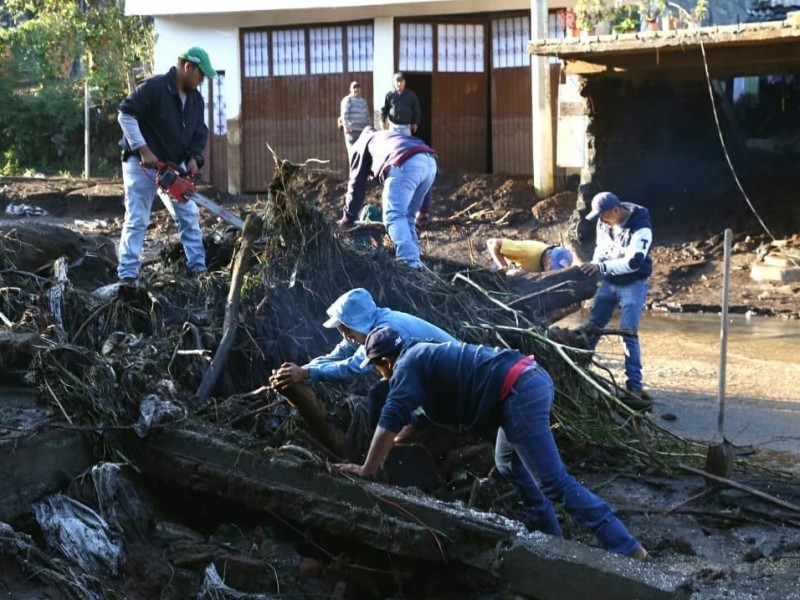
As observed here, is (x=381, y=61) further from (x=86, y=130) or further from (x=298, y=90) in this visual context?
(x=86, y=130)

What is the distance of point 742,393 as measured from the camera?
10000 mm

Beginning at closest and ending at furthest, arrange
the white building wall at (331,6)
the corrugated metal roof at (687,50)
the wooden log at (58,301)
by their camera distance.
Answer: the wooden log at (58,301), the corrugated metal roof at (687,50), the white building wall at (331,6)

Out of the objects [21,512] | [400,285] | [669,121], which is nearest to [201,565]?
[21,512]

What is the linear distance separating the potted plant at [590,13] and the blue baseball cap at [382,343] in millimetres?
11714

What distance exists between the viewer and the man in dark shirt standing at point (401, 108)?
61.6 ft

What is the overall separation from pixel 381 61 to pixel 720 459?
51.4 feet

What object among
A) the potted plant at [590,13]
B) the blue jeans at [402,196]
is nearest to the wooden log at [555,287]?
the blue jeans at [402,196]

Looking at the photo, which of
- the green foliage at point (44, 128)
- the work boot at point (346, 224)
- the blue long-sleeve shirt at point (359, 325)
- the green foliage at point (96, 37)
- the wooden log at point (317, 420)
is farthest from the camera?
the green foliage at point (44, 128)

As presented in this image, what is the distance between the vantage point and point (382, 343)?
5.74m

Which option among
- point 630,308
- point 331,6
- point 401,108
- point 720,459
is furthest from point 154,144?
point 331,6

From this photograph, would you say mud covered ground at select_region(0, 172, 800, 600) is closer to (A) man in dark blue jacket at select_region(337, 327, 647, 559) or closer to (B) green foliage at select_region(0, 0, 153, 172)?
(A) man in dark blue jacket at select_region(337, 327, 647, 559)

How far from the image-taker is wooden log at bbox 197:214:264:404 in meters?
7.27

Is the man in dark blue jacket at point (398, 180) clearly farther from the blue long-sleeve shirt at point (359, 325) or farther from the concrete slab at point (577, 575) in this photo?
the concrete slab at point (577, 575)

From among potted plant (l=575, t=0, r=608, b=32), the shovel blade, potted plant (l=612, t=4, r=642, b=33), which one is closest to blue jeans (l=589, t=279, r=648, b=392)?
the shovel blade
